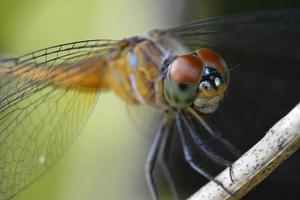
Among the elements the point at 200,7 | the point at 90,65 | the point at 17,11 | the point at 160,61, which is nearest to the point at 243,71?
the point at 160,61

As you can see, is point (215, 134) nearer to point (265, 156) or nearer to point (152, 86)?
point (152, 86)

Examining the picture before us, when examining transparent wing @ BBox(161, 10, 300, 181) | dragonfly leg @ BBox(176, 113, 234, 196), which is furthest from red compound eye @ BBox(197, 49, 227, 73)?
dragonfly leg @ BBox(176, 113, 234, 196)

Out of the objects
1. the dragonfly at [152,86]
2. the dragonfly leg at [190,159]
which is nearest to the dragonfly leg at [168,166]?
the dragonfly at [152,86]

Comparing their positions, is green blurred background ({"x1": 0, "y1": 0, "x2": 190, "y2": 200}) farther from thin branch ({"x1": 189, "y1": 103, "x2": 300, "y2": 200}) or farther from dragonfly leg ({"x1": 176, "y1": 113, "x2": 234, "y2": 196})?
thin branch ({"x1": 189, "y1": 103, "x2": 300, "y2": 200})

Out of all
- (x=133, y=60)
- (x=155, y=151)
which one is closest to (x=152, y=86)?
(x=133, y=60)

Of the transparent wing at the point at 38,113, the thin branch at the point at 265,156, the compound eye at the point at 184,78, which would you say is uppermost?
the transparent wing at the point at 38,113

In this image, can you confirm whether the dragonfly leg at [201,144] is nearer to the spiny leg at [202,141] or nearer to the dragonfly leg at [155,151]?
the spiny leg at [202,141]
